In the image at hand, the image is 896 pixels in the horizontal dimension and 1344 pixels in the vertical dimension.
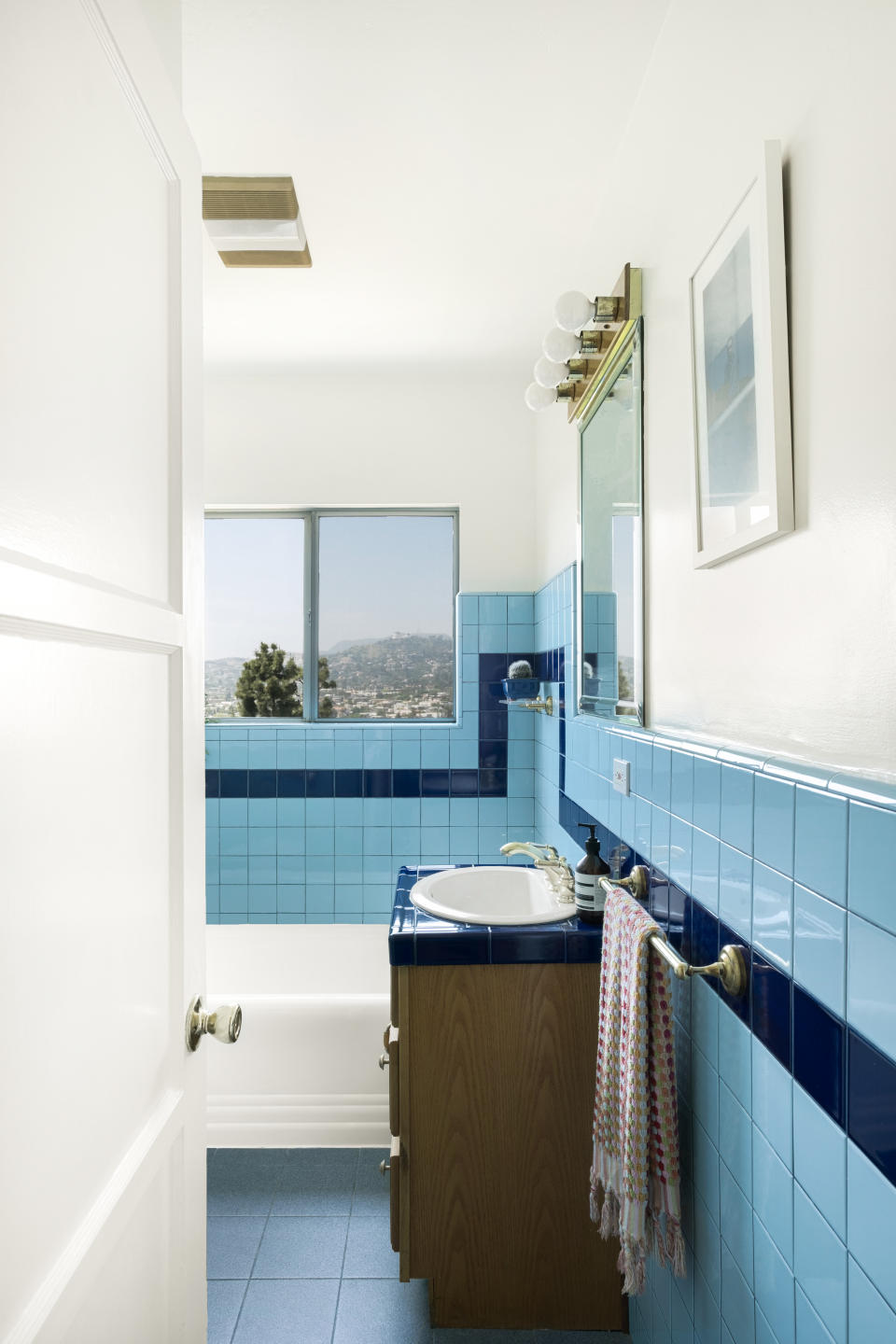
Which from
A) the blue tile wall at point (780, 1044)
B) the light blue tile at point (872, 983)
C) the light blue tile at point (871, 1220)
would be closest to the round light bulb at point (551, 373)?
the blue tile wall at point (780, 1044)

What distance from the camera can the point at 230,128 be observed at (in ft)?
5.59

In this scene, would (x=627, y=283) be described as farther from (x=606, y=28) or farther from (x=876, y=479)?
(x=876, y=479)

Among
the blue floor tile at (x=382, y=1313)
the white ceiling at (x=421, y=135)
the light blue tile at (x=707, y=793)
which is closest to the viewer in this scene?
the light blue tile at (x=707, y=793)

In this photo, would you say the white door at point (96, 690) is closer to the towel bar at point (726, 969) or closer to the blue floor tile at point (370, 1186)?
the towel bar at point (726, 969)

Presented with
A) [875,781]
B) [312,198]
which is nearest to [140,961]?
[875,781]

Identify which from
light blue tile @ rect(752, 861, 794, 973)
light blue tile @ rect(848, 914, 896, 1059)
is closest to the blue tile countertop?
light blue tile @ rect(752, 861, 794, 973)

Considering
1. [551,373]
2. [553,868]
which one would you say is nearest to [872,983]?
[553,868]

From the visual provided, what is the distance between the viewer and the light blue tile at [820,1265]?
0.82m

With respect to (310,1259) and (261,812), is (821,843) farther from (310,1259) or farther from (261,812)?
(261,812)

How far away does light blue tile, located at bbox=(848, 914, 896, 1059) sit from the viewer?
71cm

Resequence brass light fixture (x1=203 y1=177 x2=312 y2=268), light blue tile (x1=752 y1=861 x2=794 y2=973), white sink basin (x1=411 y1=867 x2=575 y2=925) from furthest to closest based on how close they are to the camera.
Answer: white sink basin (x1=411 y1=867 x2=575 y2=925) → brass light fixture (x1=203 y1=177 x2=312 y2=268) → light blue tile (x1=752 y1=861 x2=794 y2=973)

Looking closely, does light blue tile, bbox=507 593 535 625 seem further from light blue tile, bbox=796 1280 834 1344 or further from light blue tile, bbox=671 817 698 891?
light blue tile, bbox=796 1280 834 1344

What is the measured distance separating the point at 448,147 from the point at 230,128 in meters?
0.45

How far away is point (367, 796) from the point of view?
325 centimetres
